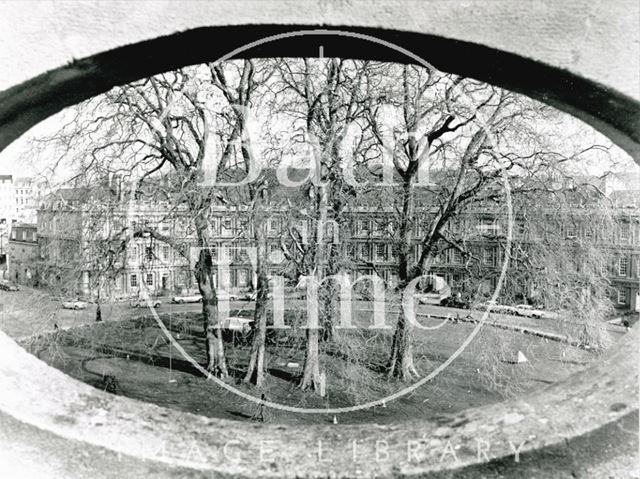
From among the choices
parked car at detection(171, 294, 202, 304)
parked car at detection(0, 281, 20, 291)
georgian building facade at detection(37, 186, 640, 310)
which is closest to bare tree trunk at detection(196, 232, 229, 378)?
georgian building facade at detection(37, 186, 640, 310)

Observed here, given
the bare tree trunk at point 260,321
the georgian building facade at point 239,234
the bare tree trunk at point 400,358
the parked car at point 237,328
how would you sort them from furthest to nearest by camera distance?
the parked car at point 237,328 → the bare tree trunk at point 400,358 → the bare tree trunk at point 260,321 → the georgian building facade at point 239,234

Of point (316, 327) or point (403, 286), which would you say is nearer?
point (316, 327)

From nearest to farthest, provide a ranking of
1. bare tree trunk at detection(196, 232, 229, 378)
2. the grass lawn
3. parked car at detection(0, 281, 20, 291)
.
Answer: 1. the grass lawn
2. bare tree trunk at detection(196, 232, 229, 378)
3. parked car at detection(0, 281, 20, 291)

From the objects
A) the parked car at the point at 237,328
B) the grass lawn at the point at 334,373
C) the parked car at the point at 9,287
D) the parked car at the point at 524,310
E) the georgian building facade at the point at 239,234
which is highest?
the georgian building facade at the point at 239,234

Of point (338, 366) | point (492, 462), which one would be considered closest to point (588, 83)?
point (492, 462)

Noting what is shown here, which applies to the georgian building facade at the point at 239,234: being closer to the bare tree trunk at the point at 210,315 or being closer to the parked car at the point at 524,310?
the bare tree trunk at the point at 210,315

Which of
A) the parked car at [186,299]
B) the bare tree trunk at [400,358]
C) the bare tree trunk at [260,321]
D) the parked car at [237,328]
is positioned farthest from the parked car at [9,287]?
the bare tree trunk at [400,358]

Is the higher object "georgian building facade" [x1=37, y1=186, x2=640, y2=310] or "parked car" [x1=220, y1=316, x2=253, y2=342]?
"georgian building facade" [x1=37, y1=186, x2=640, y2=310]

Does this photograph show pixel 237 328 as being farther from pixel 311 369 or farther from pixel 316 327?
pixel 316 327

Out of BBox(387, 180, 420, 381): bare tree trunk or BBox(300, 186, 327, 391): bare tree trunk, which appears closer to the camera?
BBox(300, 186, 327, 391): bare tree trunk

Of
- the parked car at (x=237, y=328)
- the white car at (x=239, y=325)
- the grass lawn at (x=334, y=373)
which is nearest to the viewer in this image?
the grass lawn at (x=334, y=373)

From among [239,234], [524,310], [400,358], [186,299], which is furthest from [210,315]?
[186,299]

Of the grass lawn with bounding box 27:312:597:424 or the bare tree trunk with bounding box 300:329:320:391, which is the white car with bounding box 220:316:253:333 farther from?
the bare tree trunk with bounding box 300:329:320:391
